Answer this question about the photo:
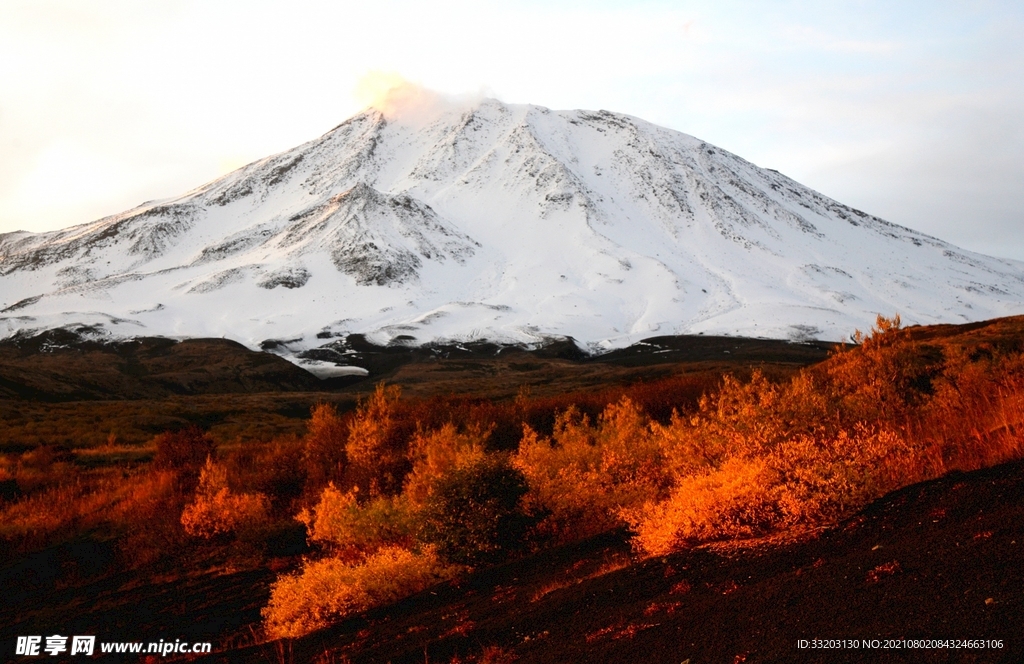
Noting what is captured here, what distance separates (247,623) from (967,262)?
578 feet

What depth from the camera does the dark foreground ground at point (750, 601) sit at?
5.13 m

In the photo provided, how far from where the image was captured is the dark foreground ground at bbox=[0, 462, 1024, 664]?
16.8ft

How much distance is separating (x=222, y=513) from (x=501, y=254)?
12401 cm

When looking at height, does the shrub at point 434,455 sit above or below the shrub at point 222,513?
above

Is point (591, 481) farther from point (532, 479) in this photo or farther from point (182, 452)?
point (182, 452)

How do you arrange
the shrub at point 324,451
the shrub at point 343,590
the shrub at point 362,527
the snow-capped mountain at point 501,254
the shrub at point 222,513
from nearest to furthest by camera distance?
the shrub at point 343,590 < the shrub at point 362,527 < the shrub at point 222,513 < the shrub at point 324,451 < the snow-capped mountain at point 501,254

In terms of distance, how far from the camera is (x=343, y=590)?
1073cm

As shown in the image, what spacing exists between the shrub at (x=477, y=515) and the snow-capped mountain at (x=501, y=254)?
84.7m

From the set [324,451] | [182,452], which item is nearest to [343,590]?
[324,451]

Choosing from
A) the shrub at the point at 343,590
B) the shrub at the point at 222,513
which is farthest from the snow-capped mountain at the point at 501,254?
the shrub at the point at 343,590

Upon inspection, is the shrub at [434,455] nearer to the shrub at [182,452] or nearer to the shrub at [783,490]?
the shrub at [783,490]

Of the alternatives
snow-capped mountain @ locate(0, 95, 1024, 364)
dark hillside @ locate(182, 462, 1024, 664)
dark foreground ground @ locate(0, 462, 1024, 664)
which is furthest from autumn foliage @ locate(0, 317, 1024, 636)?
snow-capped mountain @ locate(0, 95, 1024, 364)

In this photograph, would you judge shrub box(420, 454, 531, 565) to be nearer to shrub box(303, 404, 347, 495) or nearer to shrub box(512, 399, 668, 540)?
shrub box(512, 399, 668, 540)

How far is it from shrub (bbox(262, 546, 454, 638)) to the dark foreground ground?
1.34 feet
